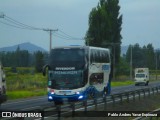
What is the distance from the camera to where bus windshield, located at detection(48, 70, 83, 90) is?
30.8m

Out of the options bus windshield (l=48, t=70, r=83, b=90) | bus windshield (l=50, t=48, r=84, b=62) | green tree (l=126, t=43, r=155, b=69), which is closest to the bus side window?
bus windshield (l=48, t=70, r=83, b=90)

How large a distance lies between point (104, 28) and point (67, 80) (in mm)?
55808

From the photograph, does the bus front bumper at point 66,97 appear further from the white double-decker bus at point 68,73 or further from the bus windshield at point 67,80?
the bus windshield at point 67,80

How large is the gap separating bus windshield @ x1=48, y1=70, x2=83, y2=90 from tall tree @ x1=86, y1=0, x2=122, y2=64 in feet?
176

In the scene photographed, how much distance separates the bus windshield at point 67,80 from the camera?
101ft

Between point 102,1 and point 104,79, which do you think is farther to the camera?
point 102,1

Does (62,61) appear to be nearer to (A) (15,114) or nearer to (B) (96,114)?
(B) (96,114)

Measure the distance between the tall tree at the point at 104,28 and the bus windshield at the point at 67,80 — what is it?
176 ft

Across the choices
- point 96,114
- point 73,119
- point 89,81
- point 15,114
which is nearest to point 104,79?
point 89,81

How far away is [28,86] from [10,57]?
116762 millimetres

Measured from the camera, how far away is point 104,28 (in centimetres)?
8600

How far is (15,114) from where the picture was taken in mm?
11852

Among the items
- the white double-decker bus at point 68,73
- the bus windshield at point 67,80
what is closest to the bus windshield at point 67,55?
the white double-decker bus at point 68,73

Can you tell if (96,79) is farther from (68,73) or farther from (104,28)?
(104,28)
